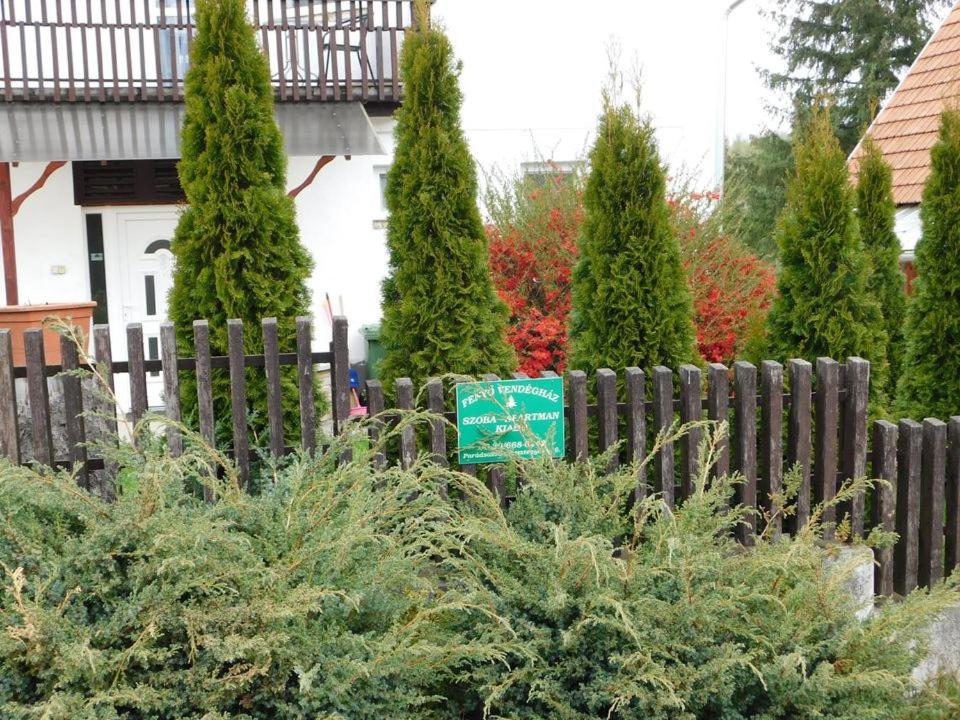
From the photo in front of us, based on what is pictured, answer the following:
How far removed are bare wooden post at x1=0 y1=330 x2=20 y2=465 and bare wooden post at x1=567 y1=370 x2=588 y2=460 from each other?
2610 mm

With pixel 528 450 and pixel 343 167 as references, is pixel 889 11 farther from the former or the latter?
pixel 528 450

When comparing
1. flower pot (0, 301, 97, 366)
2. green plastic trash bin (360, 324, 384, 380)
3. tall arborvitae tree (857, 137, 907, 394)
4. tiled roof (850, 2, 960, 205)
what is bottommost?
green plastic trash bin (360, 324, 384, 380)

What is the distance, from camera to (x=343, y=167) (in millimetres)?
11961

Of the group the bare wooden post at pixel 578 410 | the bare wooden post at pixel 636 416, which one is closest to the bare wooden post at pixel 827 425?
the bare wooden post at pixel 636 416

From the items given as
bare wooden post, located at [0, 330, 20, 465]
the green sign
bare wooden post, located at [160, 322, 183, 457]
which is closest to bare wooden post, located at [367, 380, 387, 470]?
the green sign

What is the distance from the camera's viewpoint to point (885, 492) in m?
5.05

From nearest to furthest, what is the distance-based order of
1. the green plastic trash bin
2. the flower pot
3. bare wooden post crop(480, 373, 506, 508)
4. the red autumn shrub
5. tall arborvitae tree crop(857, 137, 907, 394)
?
1. bare wooden post crop(480, 373, 506, 508)
2. the flower pot
3. tall arborvitae tree crop(857, 137, 907, 394)
4. the red autumn shrub
5. the green plastic trash bin

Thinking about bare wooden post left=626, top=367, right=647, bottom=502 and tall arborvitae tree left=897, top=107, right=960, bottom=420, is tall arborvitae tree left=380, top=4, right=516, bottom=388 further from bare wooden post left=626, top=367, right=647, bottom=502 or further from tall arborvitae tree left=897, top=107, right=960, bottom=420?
tall arborvitae tree left=897, top=107, right=960, bottom=420

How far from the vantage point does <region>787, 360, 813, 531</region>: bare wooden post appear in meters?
4.88

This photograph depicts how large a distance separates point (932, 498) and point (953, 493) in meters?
0.16

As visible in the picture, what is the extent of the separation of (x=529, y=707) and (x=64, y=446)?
319 centimetres

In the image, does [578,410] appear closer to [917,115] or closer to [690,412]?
[690,412]

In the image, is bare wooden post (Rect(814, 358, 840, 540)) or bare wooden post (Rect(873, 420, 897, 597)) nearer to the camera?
bare wooden post (Rect(814, 358, 840, 540))

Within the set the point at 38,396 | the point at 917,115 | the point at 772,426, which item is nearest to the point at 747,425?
the point at 772,426
